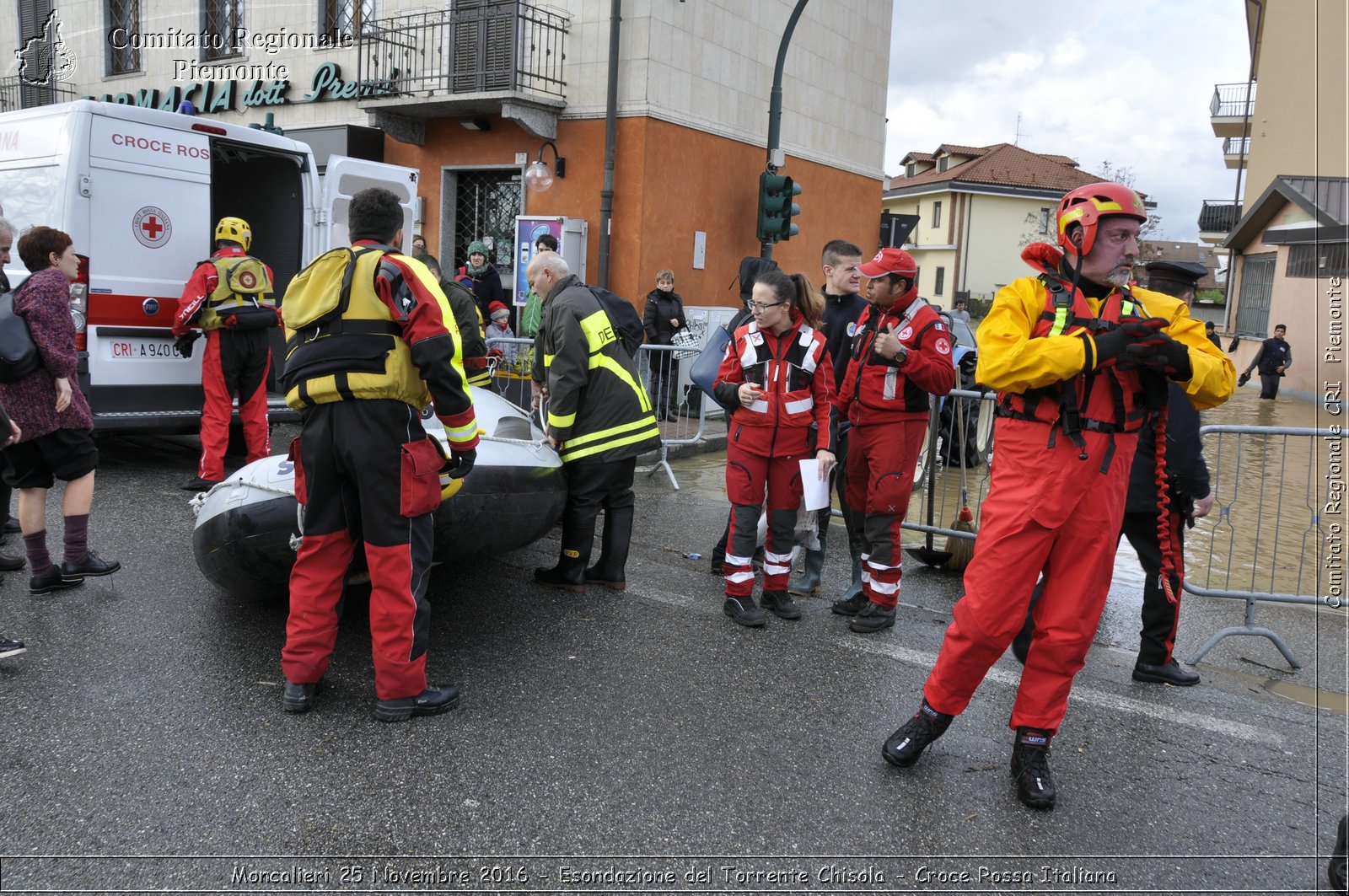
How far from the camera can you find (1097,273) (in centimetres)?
329

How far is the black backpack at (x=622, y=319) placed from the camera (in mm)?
5281

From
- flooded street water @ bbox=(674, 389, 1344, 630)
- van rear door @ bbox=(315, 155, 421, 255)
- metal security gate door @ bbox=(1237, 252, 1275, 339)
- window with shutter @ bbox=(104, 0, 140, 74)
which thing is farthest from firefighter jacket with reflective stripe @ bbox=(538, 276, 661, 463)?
metal security gate door @ bbox=(1237, 252, 1275, 339)

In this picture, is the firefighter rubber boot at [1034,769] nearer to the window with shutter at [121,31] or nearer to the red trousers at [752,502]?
the red trousers at [752,502]

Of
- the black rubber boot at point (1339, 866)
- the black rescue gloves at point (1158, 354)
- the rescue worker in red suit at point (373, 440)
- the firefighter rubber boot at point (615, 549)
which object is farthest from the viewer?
the firefighter rubber boot at point (615, 549)

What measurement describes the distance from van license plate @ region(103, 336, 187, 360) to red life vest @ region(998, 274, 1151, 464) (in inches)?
251

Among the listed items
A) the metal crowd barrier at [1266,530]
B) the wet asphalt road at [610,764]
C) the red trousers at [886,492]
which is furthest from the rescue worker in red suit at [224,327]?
the metal crowd barrier at [1266,530]

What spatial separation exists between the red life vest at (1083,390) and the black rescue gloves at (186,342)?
6184mm

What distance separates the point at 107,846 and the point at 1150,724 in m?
3.69

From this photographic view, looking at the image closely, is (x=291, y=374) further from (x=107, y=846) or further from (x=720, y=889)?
(x=720, y=889)

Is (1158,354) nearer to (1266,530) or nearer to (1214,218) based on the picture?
(1266,530)

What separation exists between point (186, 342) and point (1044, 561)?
6467 millimetres

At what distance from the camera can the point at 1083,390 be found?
3232 mm

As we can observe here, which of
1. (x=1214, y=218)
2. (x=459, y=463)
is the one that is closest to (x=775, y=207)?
(x=459, y=463)

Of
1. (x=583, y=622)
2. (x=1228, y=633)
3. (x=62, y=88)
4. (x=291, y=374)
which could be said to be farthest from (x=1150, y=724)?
(x=62, y=88)
